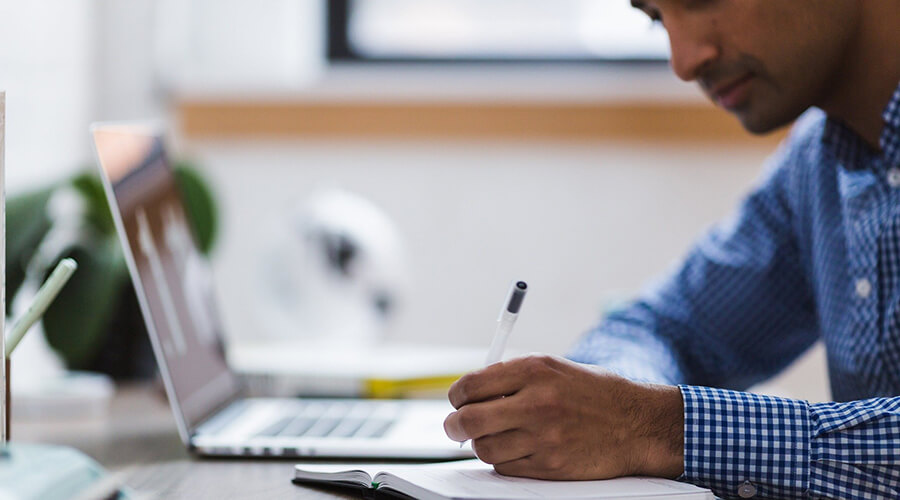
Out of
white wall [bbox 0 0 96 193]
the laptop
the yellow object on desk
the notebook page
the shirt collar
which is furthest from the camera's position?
white wall [bbox 0 0 96 193]

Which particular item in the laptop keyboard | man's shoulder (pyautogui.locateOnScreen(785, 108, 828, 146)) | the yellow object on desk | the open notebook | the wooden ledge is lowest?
the yellow object on desk

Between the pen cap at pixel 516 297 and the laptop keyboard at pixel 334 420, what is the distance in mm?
248

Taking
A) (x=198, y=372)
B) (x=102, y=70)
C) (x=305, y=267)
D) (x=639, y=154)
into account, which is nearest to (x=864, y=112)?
(x=198, y=372)

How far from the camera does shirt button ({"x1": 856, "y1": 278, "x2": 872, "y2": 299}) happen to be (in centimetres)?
107

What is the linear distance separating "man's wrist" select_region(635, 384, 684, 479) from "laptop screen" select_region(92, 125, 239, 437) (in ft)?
1.35

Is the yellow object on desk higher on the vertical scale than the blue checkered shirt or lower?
lower

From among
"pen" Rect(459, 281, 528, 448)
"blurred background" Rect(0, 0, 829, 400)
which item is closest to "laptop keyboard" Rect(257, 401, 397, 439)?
"pen" Rect(459, 281, 528, 448)

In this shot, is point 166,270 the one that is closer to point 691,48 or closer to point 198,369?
point 198,369

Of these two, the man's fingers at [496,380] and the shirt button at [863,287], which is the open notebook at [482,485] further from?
the shirt button at [863,287]

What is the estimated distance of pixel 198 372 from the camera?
1043 mm

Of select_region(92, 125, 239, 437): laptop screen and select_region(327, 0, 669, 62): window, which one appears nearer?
select_region(92, 125, 239, 437): laptop screen

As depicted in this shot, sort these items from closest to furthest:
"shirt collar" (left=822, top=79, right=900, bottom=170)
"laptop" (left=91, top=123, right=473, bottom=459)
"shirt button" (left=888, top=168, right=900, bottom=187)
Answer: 1. "laptop" (left=91, top=123, right=473, bottom=459)
2. "shirt button" (left=888, top=168, right=900, bottom=187)
3. "shirt collar" (left=822, top=79, right=900, bottom=170)

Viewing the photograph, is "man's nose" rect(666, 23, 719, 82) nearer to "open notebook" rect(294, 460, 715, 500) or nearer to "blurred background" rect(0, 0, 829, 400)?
"open notebook" rect(294, 460, 715, 500)

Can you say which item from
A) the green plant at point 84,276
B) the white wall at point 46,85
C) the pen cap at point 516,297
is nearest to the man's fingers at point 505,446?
the pen cap at point 516,297
